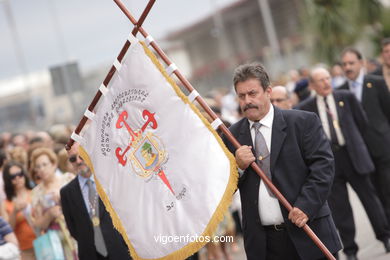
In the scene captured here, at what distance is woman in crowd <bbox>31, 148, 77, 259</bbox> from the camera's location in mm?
9055

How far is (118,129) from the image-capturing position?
22.0 ft

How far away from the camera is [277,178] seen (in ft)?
20.0

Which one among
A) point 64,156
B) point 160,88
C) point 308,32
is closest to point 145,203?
point 160,88

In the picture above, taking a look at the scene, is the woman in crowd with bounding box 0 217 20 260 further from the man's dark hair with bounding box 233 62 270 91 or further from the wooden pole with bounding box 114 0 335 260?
the man's dark hair with bounding box 233 62 270 91

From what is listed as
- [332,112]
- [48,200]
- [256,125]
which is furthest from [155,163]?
[332,112]

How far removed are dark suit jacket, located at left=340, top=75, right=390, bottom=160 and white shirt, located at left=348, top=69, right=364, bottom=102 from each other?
3.6 inches

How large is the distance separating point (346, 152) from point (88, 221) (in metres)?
3.50

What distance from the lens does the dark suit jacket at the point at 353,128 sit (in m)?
9.71

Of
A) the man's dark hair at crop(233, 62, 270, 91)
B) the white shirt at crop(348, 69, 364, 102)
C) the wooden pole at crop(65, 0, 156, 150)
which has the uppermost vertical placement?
the wooden pole at crop(65, 0, 156, 150)

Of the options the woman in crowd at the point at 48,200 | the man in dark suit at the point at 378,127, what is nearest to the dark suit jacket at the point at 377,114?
the man in dark suit at the point at 378,127

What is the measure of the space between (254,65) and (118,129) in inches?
50.1

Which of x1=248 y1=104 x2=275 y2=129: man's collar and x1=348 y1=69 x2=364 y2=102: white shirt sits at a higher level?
x1=348 y1=69 x2=364 y2=102: white shirt

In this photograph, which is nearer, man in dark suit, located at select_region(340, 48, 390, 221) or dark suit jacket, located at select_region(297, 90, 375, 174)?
dark suit jacket, located at select_region(297, 90, 375, 174)

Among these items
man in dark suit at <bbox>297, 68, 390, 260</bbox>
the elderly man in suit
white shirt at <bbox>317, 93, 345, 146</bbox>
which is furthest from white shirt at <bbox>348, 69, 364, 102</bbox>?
the elderly man in suit
